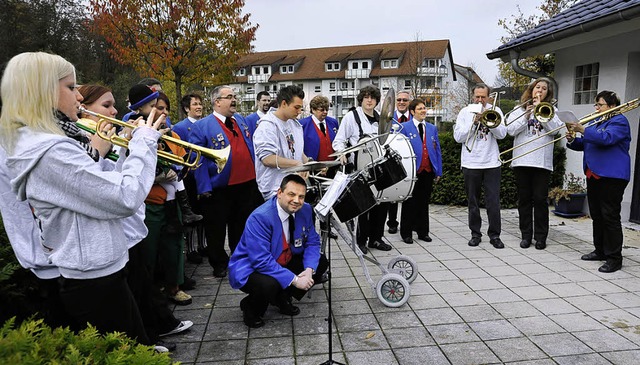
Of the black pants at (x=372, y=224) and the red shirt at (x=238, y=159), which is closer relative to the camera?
the red shirt at (x=238, y=159)

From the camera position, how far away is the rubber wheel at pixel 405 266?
15.7 ft

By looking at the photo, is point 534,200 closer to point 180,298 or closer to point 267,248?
point 267,248

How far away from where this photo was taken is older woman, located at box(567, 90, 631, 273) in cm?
505

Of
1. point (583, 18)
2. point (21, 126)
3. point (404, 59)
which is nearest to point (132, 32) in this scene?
point (583, 18)

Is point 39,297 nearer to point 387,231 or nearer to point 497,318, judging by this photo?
point 497,318

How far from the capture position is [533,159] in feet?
19.4

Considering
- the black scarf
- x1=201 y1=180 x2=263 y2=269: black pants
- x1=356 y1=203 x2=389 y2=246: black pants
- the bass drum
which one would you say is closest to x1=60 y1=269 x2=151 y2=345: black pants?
the black scarf

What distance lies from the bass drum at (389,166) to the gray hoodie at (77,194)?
232cm

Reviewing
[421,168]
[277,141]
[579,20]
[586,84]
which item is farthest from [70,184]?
[586,84]

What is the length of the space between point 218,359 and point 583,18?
22.2ft

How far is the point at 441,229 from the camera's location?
7.40 metres

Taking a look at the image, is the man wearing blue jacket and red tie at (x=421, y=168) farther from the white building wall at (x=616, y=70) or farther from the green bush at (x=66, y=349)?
the green bush at (x=66, y=349)

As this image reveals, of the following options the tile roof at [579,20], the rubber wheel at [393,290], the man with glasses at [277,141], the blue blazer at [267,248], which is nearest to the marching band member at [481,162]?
the tile roof at [579,20]

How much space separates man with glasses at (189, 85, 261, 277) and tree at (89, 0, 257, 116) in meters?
7.25
